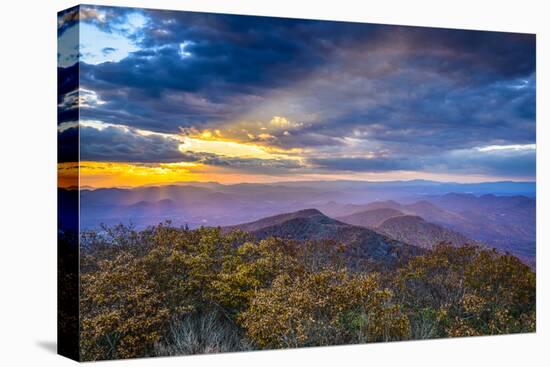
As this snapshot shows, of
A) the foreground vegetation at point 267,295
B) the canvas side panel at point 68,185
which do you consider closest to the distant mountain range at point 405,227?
the foreground vegetation at point 267,295

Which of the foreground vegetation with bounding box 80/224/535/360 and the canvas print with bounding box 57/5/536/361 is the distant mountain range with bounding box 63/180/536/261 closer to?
the canvas print with bounding box 57/5/536/361

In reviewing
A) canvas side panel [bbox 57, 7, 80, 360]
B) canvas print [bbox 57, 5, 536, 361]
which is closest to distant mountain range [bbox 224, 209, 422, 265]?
canvas print [bbox 57, 5, 536, 361]

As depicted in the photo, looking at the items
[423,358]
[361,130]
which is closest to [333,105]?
[361,130]

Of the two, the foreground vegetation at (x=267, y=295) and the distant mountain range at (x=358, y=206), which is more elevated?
the distant mountain range at (x=358, y=206)

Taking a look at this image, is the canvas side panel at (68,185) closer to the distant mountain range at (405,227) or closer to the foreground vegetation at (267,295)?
the foreground vegetation at (267,295)

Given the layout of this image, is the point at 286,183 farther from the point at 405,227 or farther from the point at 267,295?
the point at 405,227
